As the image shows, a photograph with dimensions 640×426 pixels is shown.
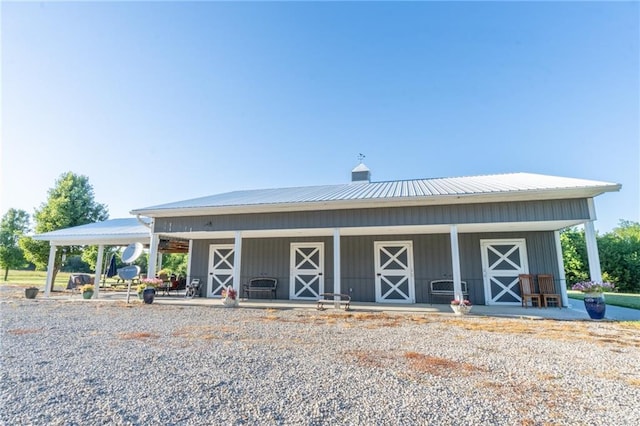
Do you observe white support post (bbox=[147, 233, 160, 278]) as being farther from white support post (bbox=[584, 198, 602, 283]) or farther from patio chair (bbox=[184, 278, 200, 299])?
white support post (bbox=[584, 198, 602, 283])

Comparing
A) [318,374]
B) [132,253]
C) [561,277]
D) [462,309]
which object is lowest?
[318,374]

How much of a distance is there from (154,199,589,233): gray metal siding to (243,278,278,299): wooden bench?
8.28 ft

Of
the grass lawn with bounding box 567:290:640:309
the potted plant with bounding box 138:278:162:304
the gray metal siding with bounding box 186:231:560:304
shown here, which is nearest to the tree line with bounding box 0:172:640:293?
the grass lawn with bounding box 567:290:640:309

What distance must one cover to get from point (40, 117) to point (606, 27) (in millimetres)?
14335

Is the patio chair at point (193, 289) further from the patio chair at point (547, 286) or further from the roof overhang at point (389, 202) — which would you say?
the patio chair at point (547, 286)

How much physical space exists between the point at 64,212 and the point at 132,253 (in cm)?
1467

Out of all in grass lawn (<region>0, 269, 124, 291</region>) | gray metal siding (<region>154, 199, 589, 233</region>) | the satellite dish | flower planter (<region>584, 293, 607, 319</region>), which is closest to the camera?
flower planter (<region>584, 293, 607, 319</region>)

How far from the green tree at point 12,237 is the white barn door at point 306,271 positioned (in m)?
20.2

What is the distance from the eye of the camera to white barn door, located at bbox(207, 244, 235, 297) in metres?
11.9

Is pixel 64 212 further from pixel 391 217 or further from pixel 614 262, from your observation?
pixel 614 262

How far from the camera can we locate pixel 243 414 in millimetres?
2312

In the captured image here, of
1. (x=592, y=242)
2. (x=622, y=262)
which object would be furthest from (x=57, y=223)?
(x=622, y=262)

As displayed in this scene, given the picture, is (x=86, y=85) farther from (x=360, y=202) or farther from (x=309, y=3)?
(x=360, y=202)

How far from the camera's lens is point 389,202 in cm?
855
